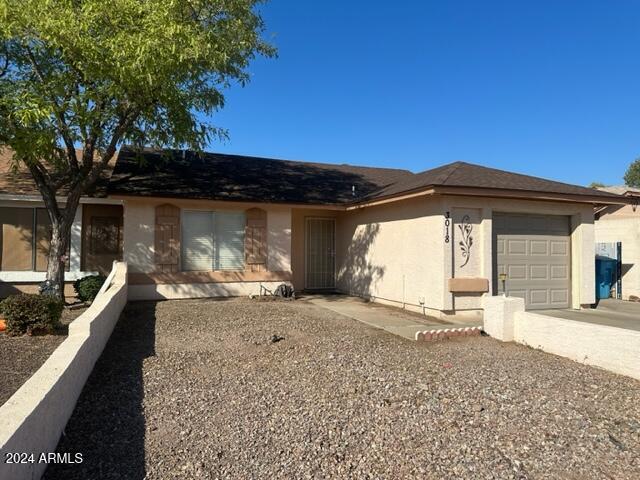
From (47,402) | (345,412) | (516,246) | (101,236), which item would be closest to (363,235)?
(516,246)

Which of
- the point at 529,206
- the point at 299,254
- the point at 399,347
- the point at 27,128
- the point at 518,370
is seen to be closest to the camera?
the point at 518,370

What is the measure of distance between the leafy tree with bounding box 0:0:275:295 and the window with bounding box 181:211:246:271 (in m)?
2.40

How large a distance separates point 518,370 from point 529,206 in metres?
5.67

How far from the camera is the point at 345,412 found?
4332 mm

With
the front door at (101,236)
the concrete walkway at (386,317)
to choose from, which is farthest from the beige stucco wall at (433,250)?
the front door at (101,236)

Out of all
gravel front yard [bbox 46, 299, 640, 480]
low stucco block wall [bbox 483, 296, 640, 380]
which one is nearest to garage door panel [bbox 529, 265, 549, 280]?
low stucco block wall [bbox 483, 296, 640, 380]

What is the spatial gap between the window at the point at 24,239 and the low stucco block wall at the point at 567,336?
10926 millimetres

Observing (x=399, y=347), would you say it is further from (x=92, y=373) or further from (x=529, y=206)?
(x=529, y=206)

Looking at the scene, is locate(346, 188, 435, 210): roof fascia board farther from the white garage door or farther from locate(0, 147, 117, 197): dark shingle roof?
locate(0, 147, 117, 197): dark shingle roof

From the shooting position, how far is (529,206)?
33.8 ft

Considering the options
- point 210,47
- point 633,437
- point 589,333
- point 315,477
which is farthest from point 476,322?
point 210,47

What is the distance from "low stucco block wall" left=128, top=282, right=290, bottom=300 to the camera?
11344 mm

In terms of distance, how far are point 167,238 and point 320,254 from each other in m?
5.03

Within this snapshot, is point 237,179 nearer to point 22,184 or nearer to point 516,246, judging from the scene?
point 22,184
